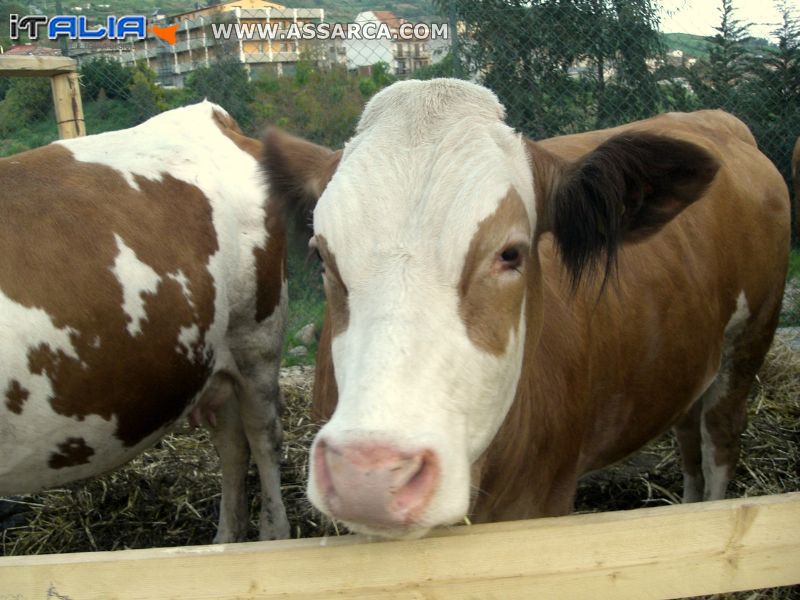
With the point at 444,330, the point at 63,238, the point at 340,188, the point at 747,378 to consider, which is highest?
the point at 340,188

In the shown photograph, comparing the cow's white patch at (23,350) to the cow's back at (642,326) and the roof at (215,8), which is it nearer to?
the cow's back at (642,326)

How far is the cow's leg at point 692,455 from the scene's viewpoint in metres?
4.27

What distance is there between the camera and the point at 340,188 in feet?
6.79

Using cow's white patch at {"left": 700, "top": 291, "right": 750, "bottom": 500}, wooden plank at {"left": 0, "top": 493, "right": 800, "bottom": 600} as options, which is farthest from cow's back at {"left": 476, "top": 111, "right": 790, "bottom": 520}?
wooden plank at {"left": 0, "top": 493, "right": 800, "bottom": 600}

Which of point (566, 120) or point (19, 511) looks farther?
point (566, 120)

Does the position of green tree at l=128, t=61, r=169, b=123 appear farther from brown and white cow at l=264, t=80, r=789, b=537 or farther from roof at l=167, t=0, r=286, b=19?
brown and white cow at l=264, t=80, r=789, b=537

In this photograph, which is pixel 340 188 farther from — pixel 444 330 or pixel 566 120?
pixel 566 120

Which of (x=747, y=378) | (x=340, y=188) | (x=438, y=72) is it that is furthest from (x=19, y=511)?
(x=438, y=72)

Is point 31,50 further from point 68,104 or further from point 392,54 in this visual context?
point 68,104

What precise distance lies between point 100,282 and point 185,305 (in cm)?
36

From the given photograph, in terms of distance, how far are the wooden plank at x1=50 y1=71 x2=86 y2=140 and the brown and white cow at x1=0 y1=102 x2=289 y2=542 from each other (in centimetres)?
101

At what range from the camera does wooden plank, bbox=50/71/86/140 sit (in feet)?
15.8

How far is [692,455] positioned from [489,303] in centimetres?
274

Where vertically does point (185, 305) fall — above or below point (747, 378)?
above
